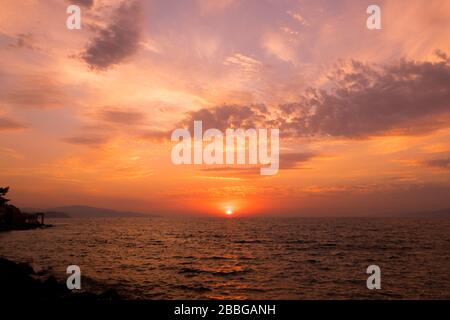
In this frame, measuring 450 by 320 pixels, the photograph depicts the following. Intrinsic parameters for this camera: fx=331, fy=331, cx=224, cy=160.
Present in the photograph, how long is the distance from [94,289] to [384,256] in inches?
1614

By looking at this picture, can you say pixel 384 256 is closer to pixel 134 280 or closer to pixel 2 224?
pixel 134 280

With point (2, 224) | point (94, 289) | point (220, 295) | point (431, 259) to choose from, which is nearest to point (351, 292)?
point (220, 295)

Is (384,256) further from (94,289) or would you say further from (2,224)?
(2,224)

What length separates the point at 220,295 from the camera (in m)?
25.8
